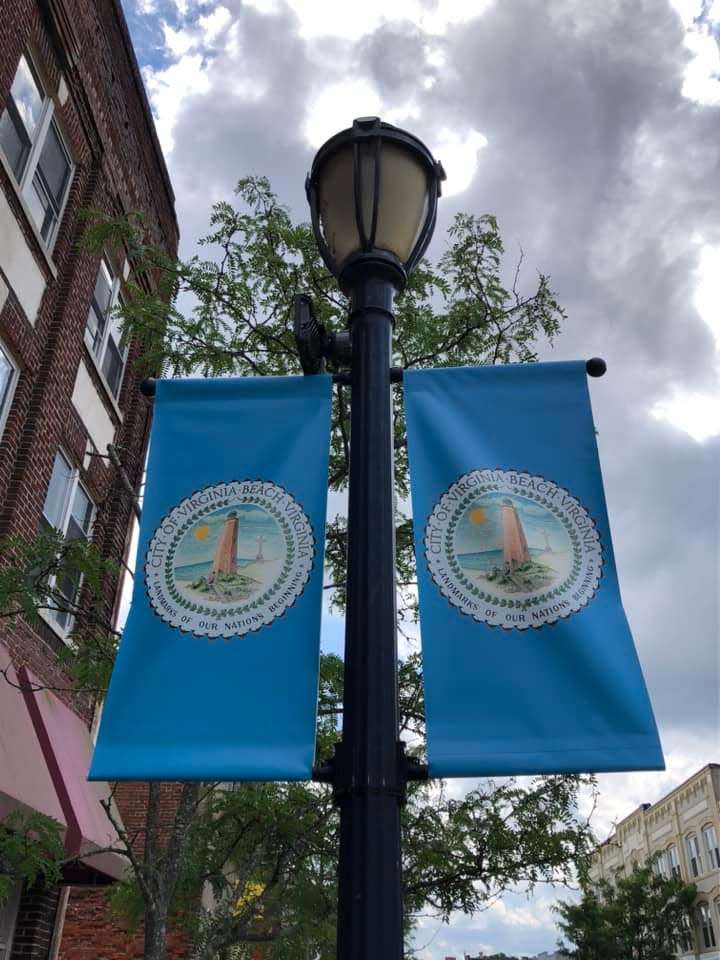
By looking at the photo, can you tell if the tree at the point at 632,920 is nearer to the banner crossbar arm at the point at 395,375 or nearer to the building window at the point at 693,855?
the building window at the point at 693,855

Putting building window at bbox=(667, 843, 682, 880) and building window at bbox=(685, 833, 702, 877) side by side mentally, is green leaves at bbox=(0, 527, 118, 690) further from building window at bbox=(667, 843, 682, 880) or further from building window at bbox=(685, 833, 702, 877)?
building window at bbox=(667, 843, 682, 880)

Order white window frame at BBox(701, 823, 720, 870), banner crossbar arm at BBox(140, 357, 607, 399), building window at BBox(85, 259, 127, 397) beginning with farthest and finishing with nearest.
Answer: white window frame at BBox(701, 823, 720, 870), building window at BBox(85, 259, 127, 397), banner crossbar arm at BBox(140, 357, 607, 399)

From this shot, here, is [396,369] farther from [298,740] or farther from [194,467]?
[298,740]

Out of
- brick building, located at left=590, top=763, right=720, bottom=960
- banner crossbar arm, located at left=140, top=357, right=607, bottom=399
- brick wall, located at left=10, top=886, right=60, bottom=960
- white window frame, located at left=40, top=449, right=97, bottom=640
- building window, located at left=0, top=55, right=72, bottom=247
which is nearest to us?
banner crossbar arm, located at left=140, top=357, right=607, bottom=399

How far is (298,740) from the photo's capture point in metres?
2.64

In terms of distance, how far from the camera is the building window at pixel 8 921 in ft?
32.1

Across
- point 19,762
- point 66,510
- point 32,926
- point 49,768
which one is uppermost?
point 66,510

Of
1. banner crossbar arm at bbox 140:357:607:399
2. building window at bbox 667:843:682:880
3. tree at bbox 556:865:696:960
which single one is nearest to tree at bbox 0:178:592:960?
banner crossbar arm at bbox 140:357:607:399

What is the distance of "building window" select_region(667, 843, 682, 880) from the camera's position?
144 ft

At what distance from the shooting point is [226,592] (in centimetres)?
298

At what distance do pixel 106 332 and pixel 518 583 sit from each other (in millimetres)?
11262

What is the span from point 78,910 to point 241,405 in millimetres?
15286

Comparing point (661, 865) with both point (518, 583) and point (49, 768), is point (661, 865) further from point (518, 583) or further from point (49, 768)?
point (518, 583)

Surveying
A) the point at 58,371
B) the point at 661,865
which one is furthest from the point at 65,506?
the point at 661,865
